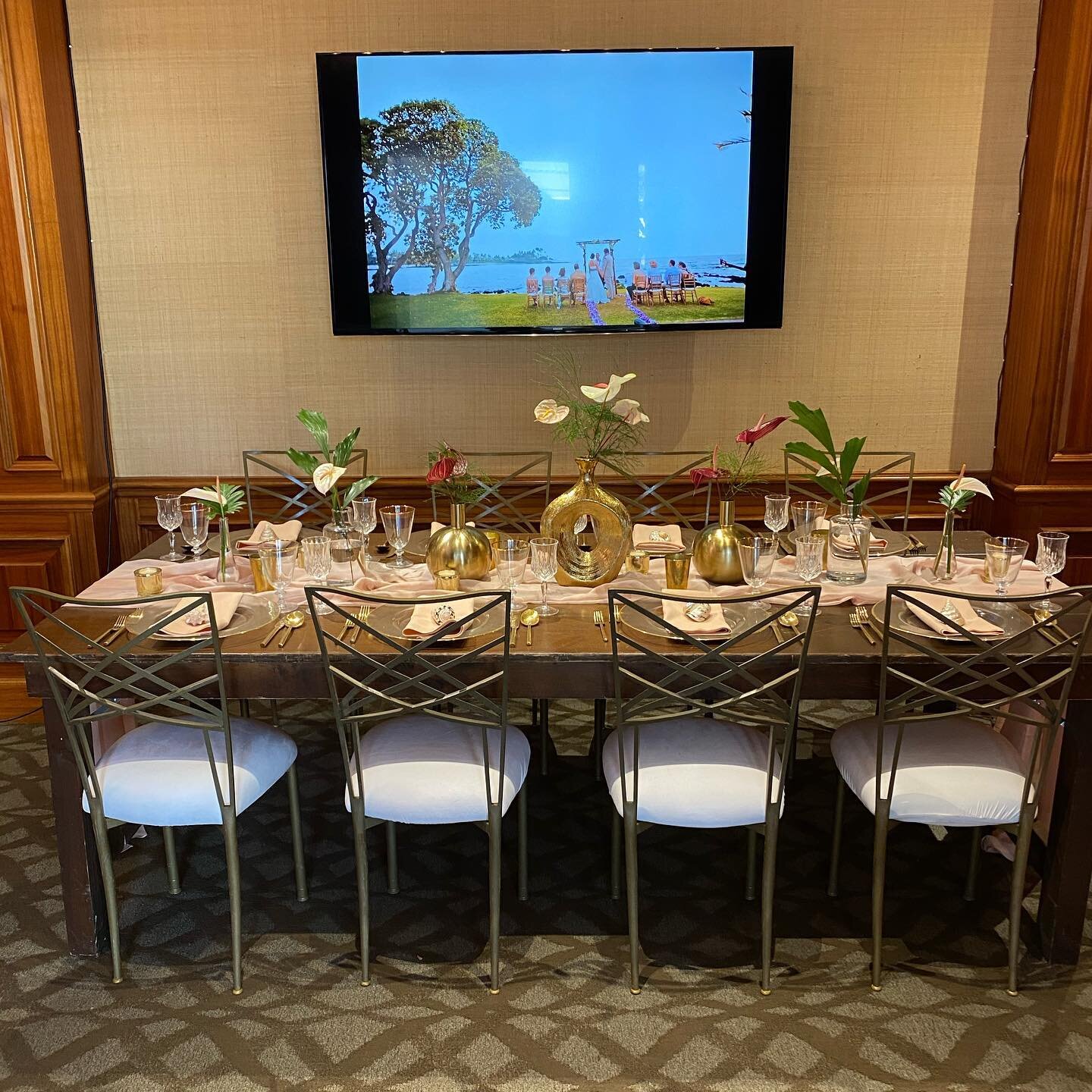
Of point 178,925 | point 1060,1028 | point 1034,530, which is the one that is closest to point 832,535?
point 1060,1028

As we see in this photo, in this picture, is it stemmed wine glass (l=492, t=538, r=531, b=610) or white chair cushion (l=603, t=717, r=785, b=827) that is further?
stemmed wine glass (l=492, t=538, r=531, b=610)

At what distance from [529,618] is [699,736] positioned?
49 centimetres

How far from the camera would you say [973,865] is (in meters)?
2.76

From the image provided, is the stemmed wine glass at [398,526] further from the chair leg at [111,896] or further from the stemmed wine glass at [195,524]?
the chair leg at [111,896]

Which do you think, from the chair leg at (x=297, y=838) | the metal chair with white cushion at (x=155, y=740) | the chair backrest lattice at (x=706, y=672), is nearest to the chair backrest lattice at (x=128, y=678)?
the metal chair with white cushion at (x=155, y=740)

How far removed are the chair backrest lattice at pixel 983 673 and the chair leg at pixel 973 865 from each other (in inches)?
13.4

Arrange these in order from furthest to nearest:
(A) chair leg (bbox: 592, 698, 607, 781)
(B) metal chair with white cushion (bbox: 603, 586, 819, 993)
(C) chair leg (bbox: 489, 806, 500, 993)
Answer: (A) chair leg (bbox: 592, 698, 607, 781) < (C) chair leg (bbox: 489, 806, 500, 993) < (B) metal chair with white cushion (bbox: 603, 586, 819, 993)

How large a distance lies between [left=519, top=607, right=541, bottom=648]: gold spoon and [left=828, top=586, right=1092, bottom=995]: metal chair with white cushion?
0.79m

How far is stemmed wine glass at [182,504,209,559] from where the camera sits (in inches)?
116

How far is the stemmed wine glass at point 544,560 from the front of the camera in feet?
8.53

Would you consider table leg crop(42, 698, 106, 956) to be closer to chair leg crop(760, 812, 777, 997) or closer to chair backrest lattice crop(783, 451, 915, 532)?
chair leg crop(760, 812, 777, 997)

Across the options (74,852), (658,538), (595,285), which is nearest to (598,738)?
(658,538)

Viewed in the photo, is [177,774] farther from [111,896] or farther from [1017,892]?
[1017,892]

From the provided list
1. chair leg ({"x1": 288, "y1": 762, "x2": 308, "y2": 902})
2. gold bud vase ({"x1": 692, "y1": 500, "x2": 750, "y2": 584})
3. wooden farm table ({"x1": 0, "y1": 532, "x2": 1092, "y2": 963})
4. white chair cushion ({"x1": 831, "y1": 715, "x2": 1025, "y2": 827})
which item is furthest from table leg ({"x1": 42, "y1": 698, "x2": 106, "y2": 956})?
white chair cushion ({"x1": 831, "y1": 715, "x2": 1025, "y2": 827})
